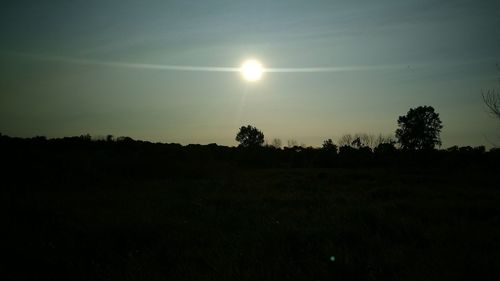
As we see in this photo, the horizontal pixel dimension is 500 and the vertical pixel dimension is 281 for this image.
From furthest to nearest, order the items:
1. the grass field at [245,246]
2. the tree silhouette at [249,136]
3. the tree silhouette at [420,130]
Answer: the tree silhouette at [249,136] → the tree silhouette at [420,130] → the grass field at [245,246]

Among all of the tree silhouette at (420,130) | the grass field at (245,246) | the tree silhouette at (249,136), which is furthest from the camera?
the tree silhouette at (249,136)

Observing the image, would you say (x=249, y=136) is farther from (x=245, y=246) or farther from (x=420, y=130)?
(x=245, y=246)

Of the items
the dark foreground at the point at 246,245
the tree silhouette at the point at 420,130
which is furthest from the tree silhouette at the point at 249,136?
the dark foreground at the point at 246,245

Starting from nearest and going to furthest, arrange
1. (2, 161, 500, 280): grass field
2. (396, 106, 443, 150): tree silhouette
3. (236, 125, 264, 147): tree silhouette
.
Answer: (2, 161, 500, 280): grass field
(396, 106, 443, 150): tree silhouette
(236, 125, 264, 147): tree silhouette

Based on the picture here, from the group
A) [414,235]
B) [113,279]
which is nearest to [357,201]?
[414,235]

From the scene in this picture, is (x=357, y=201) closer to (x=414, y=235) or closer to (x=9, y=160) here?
(x=414, y=235)

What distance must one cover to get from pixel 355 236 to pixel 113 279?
168 inches

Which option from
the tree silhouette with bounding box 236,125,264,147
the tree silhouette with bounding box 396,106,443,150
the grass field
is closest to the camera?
the grass field

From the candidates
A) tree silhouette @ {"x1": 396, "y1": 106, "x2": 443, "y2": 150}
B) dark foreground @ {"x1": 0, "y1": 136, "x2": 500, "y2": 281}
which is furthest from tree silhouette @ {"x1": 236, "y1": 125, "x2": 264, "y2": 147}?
dark foreground @ {"x1": 0, "y1": 136, "x2": 500, "y2": 281}

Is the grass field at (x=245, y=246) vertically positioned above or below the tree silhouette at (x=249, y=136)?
below

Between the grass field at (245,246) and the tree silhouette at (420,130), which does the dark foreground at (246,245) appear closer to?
the grass field at (245,246)

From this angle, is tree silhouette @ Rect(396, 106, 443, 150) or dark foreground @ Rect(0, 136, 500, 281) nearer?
dark foreground @ Rect(0, 136, 500, 281)

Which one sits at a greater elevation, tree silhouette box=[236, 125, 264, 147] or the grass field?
tree silhouette box=[236, 125, 264, 147]

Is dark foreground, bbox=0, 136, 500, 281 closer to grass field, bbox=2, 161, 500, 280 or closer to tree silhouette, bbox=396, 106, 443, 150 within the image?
grass field, bbox=2, 161, 500, 280
